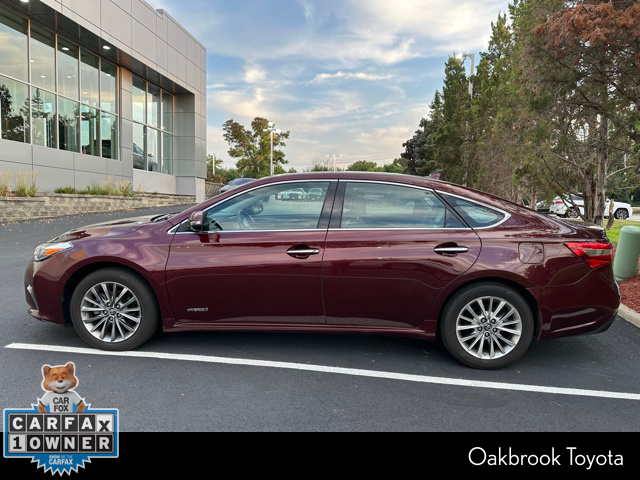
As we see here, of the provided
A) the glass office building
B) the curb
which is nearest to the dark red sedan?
the curb

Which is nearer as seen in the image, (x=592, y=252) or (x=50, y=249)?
(x=592, y=252)

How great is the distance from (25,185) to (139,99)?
35.0 ft

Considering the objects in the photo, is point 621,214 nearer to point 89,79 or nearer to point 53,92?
point 89,79

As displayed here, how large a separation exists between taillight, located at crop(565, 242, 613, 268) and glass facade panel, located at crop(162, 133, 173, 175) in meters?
26.3

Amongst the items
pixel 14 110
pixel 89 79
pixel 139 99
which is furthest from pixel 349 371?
pixel 139 99

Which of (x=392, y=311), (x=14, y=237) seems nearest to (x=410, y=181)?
(x=392, y=311)

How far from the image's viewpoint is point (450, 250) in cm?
378

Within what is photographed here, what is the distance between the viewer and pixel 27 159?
54.0ft

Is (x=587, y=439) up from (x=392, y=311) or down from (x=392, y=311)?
down

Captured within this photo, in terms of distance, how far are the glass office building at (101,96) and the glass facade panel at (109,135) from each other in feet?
0.15

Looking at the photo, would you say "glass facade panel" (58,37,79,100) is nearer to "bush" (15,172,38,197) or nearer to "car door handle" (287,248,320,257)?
"bush" (15,172,38,197)

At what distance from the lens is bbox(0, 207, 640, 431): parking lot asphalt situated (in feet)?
9.89

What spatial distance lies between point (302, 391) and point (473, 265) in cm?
168

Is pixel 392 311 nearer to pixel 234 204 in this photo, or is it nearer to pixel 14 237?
A: pixel 234 204
